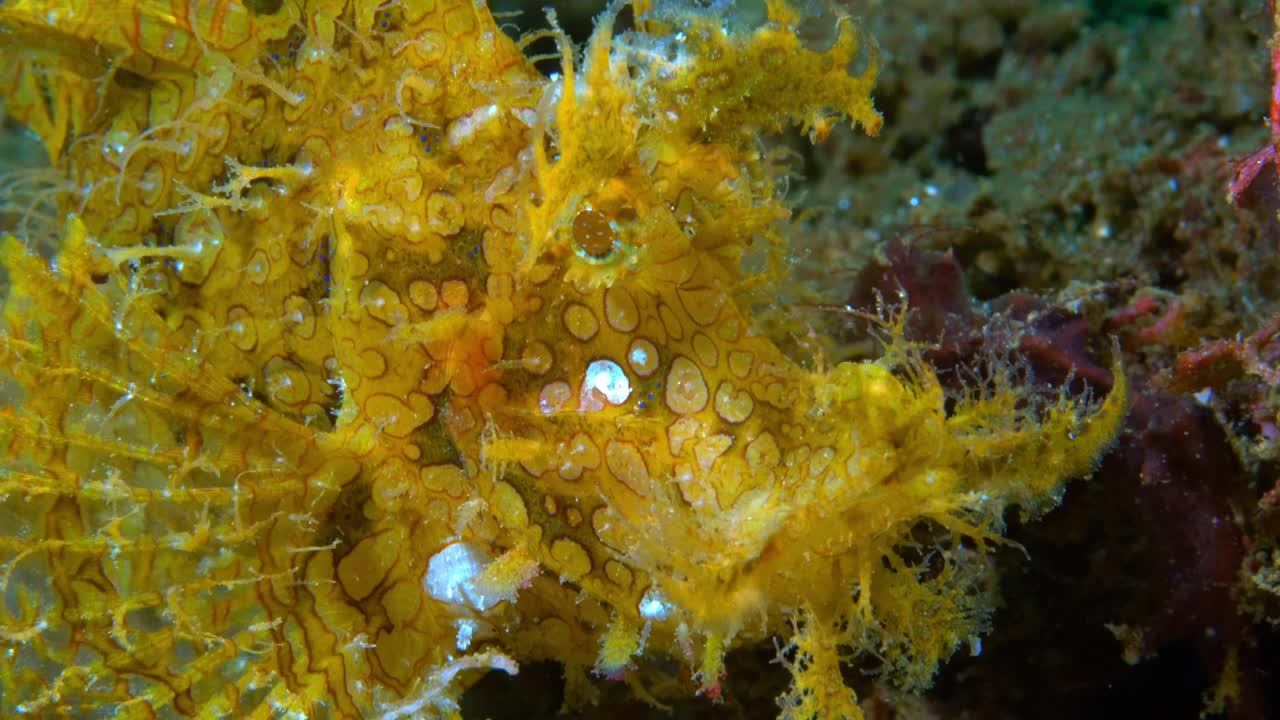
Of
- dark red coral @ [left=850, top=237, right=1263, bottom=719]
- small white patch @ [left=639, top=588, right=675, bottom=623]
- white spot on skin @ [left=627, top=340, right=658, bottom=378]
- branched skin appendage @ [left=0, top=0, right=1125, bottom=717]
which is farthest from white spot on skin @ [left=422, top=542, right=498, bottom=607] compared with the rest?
dark red coral @ [left=850, top=237, right=1263, bottom=719]

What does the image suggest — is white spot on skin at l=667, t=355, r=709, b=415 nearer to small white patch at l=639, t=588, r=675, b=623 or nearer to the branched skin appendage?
the branched skin appendage

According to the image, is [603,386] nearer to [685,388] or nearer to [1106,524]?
[685,388]

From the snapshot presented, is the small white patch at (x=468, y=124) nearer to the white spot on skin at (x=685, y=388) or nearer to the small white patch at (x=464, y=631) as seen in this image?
the white spot on skin at (x=685, y=388)

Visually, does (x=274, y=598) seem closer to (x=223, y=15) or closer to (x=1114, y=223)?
(x=223, y=15)

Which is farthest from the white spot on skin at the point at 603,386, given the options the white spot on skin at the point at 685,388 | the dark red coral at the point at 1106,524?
the dark red coral at the point at 1106,524

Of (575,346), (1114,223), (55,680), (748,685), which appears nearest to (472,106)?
(575,346)

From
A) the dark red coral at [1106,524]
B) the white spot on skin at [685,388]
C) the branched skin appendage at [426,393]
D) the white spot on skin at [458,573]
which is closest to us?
the branched skin appendage at [426,393]

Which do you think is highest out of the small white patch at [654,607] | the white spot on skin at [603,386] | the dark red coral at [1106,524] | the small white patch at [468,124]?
the small white patch at [468,124]

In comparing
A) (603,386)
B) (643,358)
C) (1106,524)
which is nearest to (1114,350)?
(1106,524)
